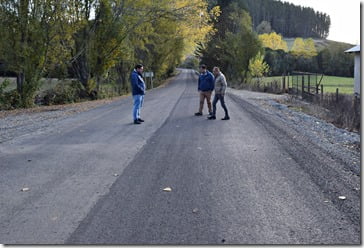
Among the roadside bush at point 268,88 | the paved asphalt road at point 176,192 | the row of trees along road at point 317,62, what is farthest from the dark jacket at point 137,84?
the row of trees along road at point 317,62

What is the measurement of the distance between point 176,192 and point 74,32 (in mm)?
25342

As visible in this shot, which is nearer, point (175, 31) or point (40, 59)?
point (40, 59)

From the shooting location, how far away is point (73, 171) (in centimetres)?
785

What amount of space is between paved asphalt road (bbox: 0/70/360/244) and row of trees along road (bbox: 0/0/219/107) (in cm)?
1489

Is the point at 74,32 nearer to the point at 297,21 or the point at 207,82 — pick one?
the point at 207,82

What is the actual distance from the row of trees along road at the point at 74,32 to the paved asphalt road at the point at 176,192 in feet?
48.9

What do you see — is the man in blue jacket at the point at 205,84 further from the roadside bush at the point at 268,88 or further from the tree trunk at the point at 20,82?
the roadside bush at the point at 268,88

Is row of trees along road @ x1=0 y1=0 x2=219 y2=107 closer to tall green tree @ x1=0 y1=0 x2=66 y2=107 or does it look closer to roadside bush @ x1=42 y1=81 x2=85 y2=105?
tall green tree @ x1=0 y1=0 x2=66 y2=107

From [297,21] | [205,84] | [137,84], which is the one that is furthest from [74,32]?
[297,21]

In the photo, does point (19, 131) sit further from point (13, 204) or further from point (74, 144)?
point (13, 204)

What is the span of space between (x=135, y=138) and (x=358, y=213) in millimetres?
6752

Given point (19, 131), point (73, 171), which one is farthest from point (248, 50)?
point (73, 171)

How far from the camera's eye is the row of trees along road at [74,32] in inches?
963

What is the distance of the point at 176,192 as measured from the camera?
6.37 m
